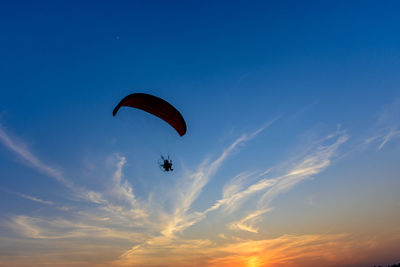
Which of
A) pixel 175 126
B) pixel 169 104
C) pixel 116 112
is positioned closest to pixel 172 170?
pixel 175 126

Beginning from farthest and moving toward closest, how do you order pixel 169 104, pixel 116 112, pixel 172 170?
pixel 172 170
pixel 169 104
pixel 116 112

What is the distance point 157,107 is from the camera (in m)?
22.0

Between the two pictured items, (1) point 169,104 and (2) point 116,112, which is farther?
(1) point 169,104

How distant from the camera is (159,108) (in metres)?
22.1

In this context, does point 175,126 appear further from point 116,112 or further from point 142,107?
point 116,112

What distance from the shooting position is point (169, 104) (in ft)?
72.0

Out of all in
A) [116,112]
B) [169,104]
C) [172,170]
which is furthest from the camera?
[172,170]

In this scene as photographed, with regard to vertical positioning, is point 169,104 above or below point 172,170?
above

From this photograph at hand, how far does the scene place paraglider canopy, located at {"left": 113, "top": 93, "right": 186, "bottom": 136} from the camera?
64.8 ft

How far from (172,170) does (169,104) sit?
600 centimetres

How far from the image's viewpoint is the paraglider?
19.8 meters

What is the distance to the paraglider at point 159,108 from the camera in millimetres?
19812

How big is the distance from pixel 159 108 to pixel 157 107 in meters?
0.20

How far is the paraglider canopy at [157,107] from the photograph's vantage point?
1977cm
